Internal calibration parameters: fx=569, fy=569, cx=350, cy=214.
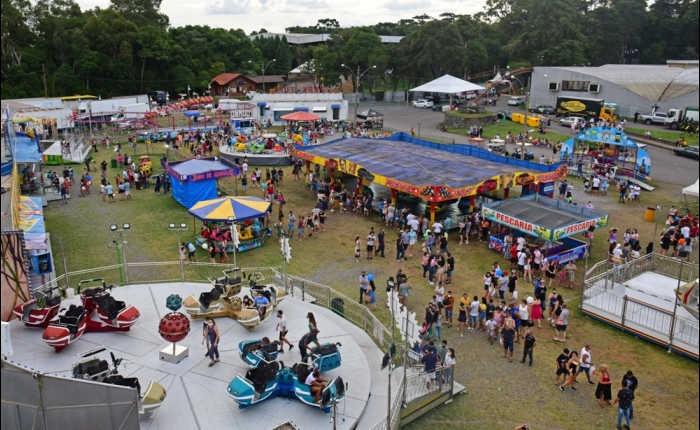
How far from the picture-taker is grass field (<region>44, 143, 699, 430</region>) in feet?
44.4

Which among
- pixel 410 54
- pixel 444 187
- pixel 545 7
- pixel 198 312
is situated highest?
pixel 545 7

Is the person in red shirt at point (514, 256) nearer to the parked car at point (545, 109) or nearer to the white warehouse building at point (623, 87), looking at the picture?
the white warehouse building at point (623, 87)

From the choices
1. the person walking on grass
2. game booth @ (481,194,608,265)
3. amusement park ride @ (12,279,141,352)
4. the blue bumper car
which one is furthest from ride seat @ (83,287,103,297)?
game booth @ (481,194,608,265)

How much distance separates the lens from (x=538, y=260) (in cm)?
2147

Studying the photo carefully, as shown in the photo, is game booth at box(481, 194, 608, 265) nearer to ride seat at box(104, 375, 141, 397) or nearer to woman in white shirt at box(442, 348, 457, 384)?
woman in white shirt at box(442, 348, 457, 384)

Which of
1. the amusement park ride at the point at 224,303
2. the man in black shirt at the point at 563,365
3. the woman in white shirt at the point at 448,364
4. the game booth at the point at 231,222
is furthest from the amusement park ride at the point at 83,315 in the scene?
the man in black shirt at the point at 563,365

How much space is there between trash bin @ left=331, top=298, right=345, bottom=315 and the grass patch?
40660 millimetres

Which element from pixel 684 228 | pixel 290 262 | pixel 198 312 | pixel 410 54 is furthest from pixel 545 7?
pixel 198 312

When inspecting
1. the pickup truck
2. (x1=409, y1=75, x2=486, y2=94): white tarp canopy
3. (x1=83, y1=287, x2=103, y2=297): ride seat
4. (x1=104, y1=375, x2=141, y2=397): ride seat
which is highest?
(x1=409, y1=75, x2=486, y2=94): white tarp canopy

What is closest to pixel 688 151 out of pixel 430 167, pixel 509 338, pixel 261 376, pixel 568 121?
pixel 568 121

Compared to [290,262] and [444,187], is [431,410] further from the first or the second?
[444,187]

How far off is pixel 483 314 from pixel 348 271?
634cm

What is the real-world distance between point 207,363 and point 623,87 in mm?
57680

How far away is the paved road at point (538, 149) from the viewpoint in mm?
38000
